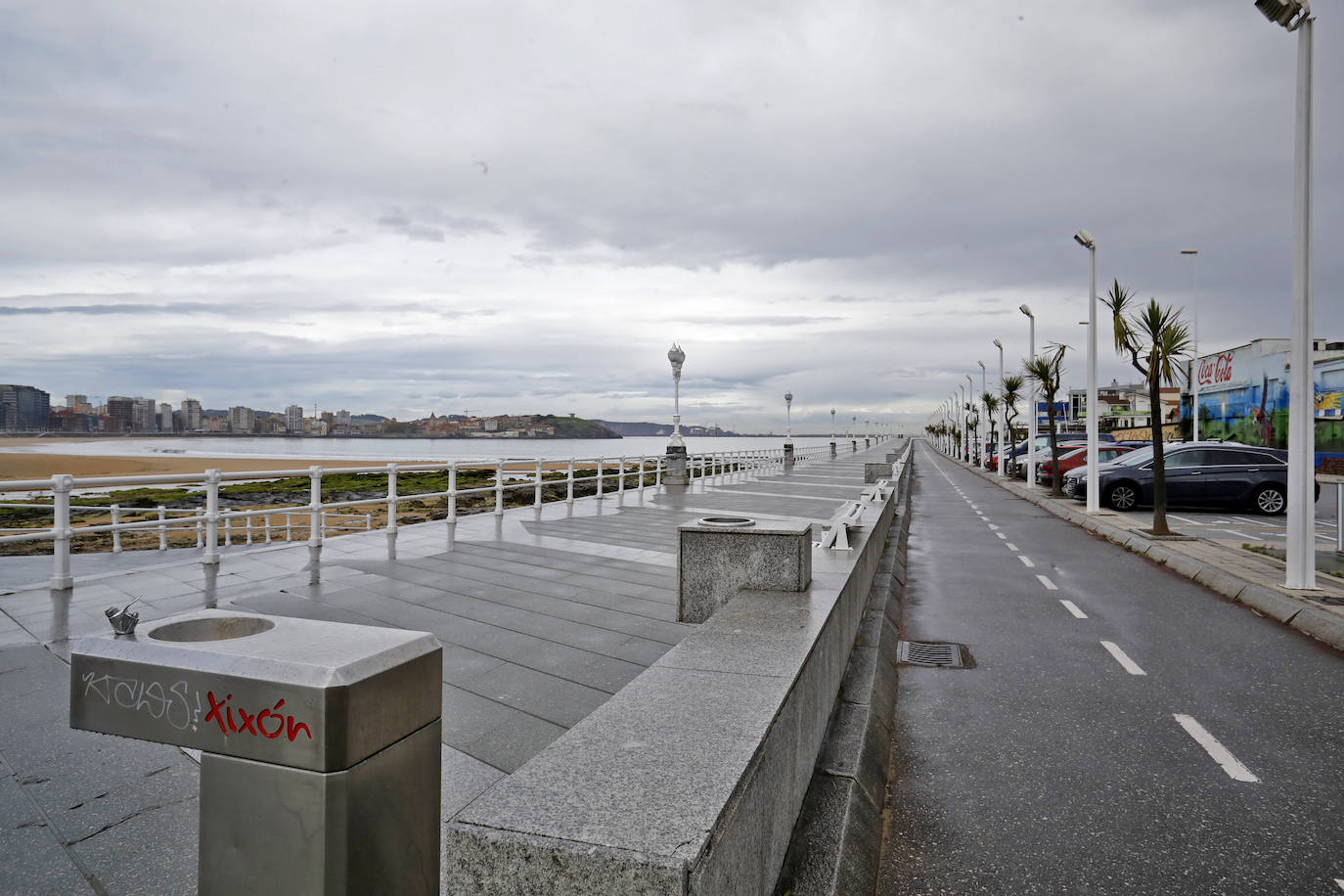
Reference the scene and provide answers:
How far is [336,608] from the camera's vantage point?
6941mm

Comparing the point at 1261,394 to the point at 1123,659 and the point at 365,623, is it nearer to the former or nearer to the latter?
the point at 1123,659

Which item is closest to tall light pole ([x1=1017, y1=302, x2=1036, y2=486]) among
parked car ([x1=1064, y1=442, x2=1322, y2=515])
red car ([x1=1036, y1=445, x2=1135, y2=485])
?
red car ([x1=1036, y1=445, x2=1135, y2=485])

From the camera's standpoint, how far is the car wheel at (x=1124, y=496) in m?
20.0

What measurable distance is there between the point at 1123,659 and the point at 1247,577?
418 cm

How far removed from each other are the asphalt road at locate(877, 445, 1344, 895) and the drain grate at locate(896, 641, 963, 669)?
0.54 feet

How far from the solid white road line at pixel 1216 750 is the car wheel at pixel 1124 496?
55.1 ft

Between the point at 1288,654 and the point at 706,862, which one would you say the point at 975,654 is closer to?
the point at 1288,654

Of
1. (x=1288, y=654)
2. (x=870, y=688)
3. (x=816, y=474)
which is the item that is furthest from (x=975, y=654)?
(x=816, y=474)

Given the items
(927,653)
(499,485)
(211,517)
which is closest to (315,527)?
(211,517)

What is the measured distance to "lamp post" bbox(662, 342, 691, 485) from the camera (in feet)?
79.6

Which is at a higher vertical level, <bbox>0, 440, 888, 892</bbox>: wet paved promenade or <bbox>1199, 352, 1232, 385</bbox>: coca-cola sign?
<bbox>1199, 352, 1232, 385</bbox>: coca-cola sign

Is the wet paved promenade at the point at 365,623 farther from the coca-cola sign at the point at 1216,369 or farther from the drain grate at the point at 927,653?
the coca-cola sign at the point at 1216,369

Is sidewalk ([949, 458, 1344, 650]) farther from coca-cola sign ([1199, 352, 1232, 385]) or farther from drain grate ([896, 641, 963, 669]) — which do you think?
coca-cola sign ([1199, 352, 1232, 385])

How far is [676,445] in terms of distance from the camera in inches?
994
